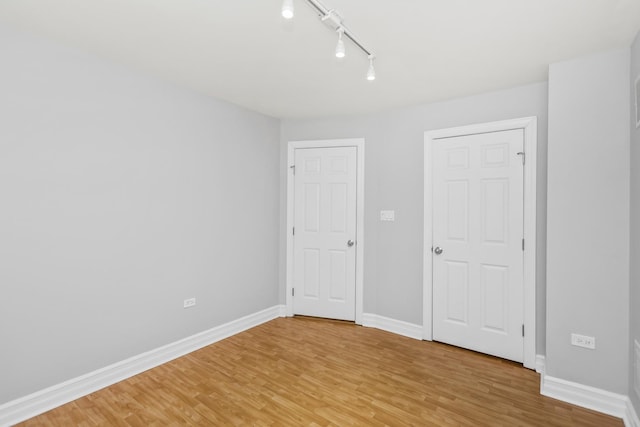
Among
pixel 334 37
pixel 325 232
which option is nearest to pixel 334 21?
pixel 334 37

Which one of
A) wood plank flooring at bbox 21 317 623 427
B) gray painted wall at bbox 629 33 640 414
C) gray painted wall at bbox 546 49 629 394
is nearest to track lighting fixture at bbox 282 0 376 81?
gray painted wall at bbox 546 49 629 394

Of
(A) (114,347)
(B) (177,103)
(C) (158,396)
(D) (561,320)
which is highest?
(B) (177,103)

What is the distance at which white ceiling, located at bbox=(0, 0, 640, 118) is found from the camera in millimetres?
1757

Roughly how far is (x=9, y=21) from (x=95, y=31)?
469mm

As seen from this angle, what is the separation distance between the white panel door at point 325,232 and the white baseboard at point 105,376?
2.93 ft

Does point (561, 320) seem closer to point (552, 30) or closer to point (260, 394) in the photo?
point (552, 30)

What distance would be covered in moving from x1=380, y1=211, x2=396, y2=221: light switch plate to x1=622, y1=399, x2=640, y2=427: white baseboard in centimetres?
224

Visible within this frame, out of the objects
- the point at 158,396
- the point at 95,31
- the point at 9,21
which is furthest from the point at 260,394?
the point at 9,21

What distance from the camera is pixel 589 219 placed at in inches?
87.1

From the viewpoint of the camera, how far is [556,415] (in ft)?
6.89

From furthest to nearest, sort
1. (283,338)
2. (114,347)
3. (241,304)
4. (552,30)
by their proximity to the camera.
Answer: (241,304) < (283,338) < (114,347) < (552,30)

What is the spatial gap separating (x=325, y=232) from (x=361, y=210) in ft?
1.71

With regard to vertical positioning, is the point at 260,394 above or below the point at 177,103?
below

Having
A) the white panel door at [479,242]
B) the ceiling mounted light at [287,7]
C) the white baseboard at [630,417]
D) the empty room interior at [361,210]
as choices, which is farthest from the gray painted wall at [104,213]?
the white baseboard at [630,417]
